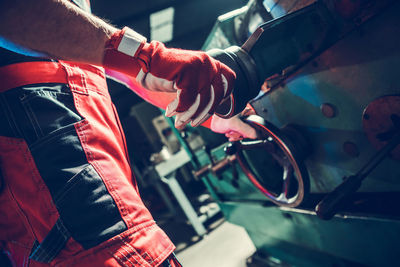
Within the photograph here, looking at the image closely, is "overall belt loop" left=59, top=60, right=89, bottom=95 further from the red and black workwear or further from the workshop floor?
the workshop floor

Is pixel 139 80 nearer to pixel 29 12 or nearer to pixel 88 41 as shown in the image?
pixel 88 41

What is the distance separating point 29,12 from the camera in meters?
0.49

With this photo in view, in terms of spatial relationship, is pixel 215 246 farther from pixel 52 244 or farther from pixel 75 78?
pixel 75 78

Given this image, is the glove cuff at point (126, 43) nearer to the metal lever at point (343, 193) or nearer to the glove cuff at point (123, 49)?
the glove cuff at point (123, 49)

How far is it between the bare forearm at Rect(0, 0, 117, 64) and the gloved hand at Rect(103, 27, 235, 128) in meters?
0.04

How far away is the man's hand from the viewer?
0.98m

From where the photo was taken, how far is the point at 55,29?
51 cm

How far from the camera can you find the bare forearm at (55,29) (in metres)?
0.49

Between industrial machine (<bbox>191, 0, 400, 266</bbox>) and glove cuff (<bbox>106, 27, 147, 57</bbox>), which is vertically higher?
glove cuff (<bbox>106, 27, 147, 57</bbox>)

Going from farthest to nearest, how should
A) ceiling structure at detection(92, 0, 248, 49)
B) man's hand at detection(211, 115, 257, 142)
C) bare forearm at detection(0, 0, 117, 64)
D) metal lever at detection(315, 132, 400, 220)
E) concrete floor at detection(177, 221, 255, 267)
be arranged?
ceiling structure at detection(92, 0, 248, 49)
concrete floor at detection(177, 221, 255, 267)
man's hand at detection(211, 115, 257, 142)
metal lever at detection(315, 132, 400, 220)
bare forearm at detection(0, 0, 117, 64)

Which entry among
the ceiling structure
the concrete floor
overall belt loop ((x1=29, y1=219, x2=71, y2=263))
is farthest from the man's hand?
the ceiling structure

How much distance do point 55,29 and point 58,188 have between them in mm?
371

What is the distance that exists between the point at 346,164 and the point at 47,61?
1.04 m

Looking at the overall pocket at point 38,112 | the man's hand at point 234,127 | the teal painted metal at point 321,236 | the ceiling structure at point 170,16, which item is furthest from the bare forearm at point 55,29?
the ceiling structure at point 170,16
